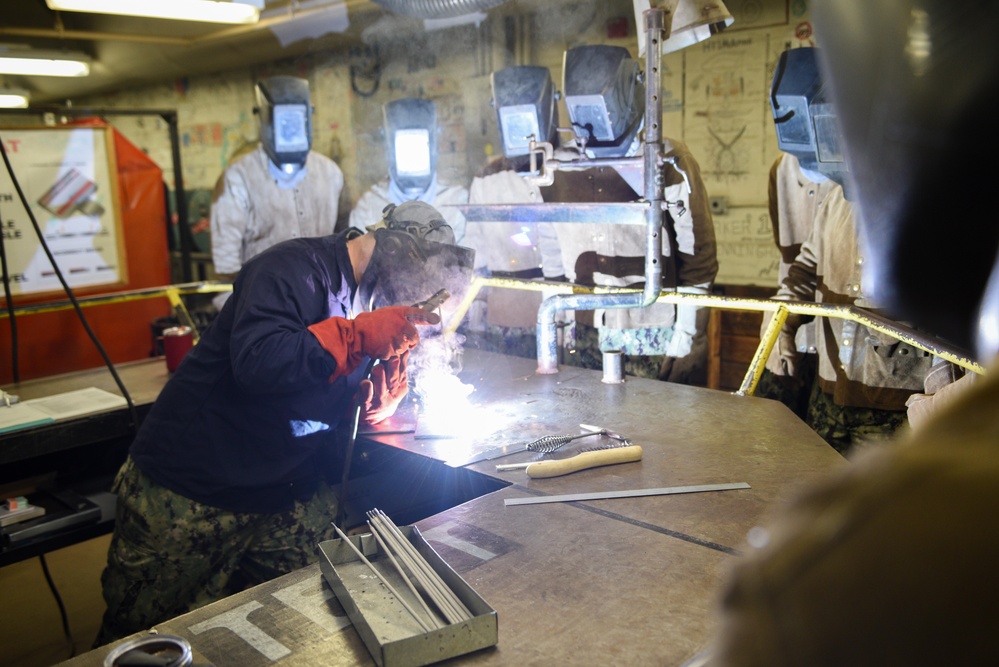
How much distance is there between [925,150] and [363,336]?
191cm

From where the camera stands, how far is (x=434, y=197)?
5.72 meters

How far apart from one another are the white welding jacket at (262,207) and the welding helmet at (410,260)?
2862 mm

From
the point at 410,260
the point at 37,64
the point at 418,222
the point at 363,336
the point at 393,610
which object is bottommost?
the point at 393,610

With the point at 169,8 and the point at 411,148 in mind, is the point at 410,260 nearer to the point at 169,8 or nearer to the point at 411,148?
the point at 169,8

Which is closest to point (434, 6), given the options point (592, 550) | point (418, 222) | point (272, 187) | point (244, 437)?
point (418, 222)

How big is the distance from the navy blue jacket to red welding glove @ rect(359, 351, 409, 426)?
0.16m

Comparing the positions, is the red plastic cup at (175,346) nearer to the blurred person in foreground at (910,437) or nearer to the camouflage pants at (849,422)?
the camouflage pants at (849,422)

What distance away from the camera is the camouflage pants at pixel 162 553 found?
7.63 ft

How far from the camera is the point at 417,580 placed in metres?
1.42

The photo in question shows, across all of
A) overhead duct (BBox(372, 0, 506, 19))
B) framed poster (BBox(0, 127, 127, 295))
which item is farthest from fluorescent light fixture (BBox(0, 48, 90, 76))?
overhead duct (BBox(372, 0, 506, 19))

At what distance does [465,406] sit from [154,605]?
1.17 metres

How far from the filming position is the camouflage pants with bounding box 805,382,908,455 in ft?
10.00

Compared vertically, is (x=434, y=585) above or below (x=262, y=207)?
below

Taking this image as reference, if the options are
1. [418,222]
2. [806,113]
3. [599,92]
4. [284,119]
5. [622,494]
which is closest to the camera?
[622,494]
